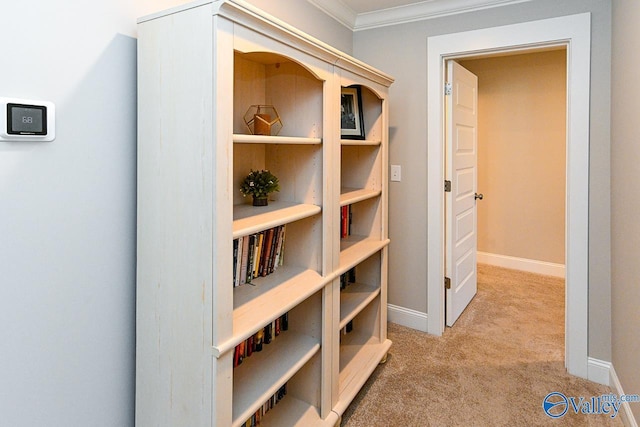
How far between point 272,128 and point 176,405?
1.18 m

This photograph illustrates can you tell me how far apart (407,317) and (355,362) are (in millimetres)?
866

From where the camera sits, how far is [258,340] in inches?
68.3

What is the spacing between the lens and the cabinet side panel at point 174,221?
1152mm

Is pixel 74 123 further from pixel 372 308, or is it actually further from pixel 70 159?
pixel 372 308

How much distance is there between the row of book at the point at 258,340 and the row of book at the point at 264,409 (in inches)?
8.5

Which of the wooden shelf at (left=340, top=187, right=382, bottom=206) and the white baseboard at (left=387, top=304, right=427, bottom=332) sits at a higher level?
the wooden shelf at (left=340, top=187, right=382, bottom=206)

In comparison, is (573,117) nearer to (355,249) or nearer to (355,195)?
(355,195)

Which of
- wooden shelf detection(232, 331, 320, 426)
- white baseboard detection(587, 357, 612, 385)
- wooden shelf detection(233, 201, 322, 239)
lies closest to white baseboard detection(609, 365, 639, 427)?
white baseboard detection(587, 357, 612, 385)

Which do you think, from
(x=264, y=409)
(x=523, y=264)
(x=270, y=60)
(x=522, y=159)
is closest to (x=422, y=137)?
(x=270, y=60)

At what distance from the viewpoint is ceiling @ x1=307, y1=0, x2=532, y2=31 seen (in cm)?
249

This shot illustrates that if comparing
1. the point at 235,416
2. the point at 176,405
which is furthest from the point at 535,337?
the point at 176,405

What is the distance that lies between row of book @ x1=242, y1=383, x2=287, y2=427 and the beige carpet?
0.34m

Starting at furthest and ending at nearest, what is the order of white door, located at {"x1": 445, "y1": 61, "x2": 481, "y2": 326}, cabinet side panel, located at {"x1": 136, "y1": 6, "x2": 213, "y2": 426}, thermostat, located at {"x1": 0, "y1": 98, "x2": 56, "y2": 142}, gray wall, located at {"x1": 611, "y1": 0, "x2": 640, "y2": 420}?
white door, located at {"x1": 445, "y1": 61, "x2": 481, "y2": 326}
gray wall, located at {"x1": 611, "y1": 0, "x2": 640, "y2": 420}
cabinet side panel, located at {"x1": 136, "y1": 6, "x2": 213, "y2": 426}
thermostat, located at {"x1": 0, "y1": 98, "x2": 56, "y2": 142}

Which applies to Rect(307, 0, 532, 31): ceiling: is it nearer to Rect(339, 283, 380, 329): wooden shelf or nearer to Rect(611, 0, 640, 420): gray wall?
Rect(611, 0, 640, 420): gray wall
